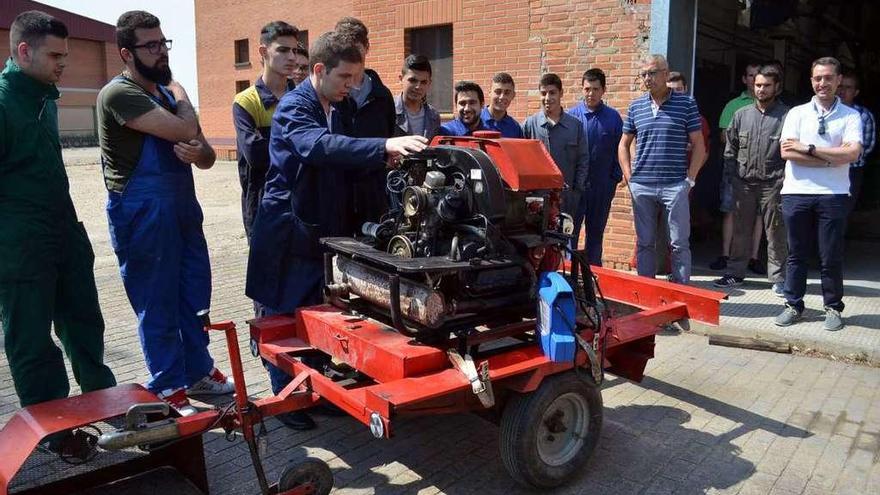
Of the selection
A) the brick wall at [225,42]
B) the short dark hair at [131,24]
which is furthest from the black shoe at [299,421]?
the brick wall at [225,42]

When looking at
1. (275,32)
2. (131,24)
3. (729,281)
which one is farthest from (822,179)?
(131,24)

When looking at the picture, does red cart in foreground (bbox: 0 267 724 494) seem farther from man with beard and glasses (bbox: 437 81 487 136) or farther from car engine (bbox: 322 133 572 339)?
man with beard and glasses (bbox: 437 81 487 136)

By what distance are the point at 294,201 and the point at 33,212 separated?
1.27 meters

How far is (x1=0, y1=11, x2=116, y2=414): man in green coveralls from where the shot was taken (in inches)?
132

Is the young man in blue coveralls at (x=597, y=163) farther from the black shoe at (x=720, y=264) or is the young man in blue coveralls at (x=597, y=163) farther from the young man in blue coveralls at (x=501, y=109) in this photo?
the black shoe at (x=720, y=264)

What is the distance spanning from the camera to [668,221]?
604 centimetres

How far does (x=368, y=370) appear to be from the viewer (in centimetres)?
306

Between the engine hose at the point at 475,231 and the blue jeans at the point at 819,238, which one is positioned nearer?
the engine hose at the point at 475,231

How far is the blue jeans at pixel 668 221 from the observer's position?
597 centimetres

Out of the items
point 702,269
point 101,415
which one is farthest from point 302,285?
point 702,269

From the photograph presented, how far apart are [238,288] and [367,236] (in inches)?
156

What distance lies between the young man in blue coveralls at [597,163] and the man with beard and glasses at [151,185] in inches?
150

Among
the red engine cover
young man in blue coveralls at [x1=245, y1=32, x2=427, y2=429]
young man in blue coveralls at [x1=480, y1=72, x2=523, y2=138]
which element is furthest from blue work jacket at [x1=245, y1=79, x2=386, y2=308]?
young man in blue coveralls at [x1=480, y1=72, x2=523, y2=138]

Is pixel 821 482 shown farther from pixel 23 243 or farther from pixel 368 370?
pixel 23 243
